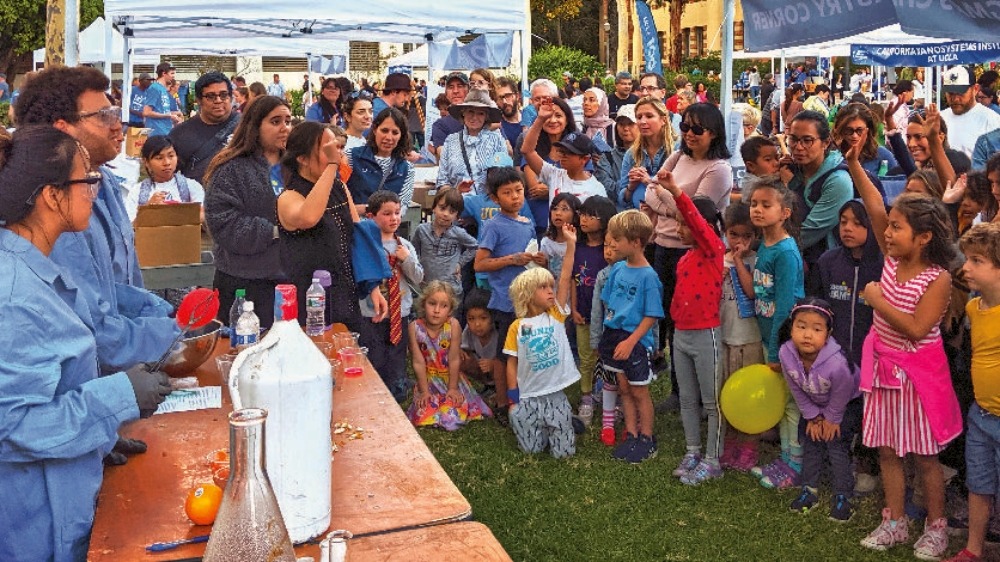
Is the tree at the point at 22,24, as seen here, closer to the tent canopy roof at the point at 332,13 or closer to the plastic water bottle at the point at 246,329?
the tent canopy roof at the point at 332,13

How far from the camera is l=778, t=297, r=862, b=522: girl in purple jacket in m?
4.50

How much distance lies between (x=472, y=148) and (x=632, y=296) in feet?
7.52

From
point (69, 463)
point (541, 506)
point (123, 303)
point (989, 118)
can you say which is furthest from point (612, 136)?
point (69, 463)

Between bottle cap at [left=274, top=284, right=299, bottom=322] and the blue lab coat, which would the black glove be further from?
bottle cap at [left=274, top=284, right=299, bottom=322]

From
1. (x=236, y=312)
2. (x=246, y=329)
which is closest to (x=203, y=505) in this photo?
(x=246, y=329)

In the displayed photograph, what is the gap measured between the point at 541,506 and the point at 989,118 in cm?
672

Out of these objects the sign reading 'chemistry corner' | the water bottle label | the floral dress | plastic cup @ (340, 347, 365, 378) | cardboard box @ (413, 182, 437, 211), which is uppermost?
the sign reading 'chemistry corner'

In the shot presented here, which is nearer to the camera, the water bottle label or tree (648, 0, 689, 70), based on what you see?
the water bottle label

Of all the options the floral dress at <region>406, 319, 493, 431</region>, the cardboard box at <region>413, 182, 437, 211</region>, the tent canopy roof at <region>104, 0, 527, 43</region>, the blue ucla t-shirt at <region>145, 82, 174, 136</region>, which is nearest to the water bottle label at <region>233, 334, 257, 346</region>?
the floral dress at <region>406, 319, 493, 431</region>

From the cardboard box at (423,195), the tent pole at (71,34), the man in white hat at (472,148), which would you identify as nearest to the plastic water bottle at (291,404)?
the man in white hat at (472,148)

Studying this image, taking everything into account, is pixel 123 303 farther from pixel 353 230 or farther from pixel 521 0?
pixel 521 0

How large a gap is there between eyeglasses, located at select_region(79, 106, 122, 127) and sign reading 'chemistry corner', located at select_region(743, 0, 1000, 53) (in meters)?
3.51

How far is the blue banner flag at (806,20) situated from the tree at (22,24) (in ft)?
123

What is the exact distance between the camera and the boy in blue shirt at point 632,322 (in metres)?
5.19
